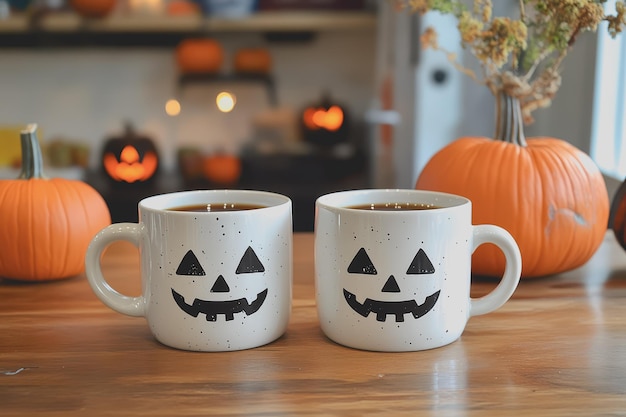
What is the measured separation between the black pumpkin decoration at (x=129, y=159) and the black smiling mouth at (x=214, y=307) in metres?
2.19

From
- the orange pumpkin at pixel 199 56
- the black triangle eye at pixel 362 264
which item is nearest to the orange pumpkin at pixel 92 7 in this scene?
the orange pumpkin at pixel 199 56

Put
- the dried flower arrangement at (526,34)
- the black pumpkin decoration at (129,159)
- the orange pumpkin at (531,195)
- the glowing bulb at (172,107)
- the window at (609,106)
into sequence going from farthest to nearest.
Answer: the glowing bulb at (172,107), the black pumpkin decoration at (129,159), the window at (609,106), the orange pumpkin at (531,195), the dried flower arrangement at (526,34)

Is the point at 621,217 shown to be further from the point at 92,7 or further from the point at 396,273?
the point at 92,7

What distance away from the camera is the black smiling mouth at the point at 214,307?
62 centimetres

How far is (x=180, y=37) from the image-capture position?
121 inches

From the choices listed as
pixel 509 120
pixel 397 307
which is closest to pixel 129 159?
pixel 509 120

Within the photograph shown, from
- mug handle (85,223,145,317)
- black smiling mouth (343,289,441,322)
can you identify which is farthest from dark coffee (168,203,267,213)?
black smiling mouth (343,289,441,322)

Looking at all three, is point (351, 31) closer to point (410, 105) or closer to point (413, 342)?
point (410, 105)

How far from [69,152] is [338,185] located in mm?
1079

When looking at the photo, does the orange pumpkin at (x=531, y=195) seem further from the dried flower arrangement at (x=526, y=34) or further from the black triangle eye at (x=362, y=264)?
the black triangle eye at (x=362, y=264)

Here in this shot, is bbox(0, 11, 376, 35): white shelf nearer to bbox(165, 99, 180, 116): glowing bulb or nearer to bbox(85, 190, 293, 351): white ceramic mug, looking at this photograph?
bbox(165, 99, 180, 116): glowing bulb

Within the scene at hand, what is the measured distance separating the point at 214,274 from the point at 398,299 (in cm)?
15

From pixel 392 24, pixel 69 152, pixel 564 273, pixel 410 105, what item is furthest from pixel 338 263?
pixel 69 152

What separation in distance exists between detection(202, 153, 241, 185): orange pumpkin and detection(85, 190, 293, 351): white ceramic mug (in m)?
2.23
